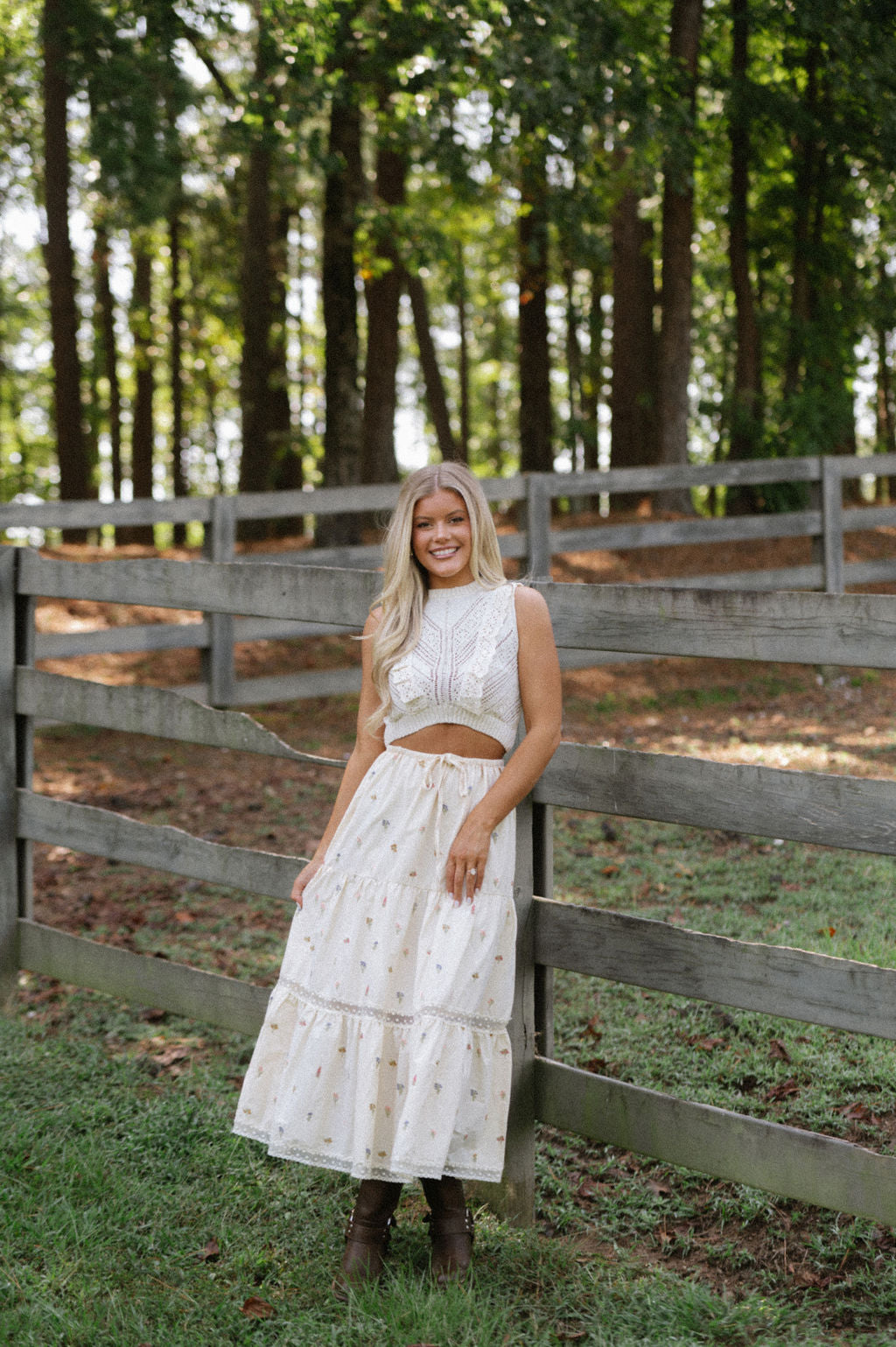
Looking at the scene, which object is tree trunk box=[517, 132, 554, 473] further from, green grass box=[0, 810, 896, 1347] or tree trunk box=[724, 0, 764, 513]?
green grass box=[0, 810, 896, 1347]

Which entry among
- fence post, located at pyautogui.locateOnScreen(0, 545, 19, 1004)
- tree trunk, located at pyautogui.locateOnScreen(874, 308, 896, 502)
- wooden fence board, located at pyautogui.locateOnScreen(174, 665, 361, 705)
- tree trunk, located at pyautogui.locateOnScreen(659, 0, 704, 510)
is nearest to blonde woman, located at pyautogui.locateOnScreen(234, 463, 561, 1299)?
fence post, located at pyautogui.locateOnScreen(0, 545, 19, 1004)

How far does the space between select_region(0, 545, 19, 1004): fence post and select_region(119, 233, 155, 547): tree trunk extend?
1772 centimetres

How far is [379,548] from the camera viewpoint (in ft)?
29.3

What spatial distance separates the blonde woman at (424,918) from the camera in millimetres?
3064

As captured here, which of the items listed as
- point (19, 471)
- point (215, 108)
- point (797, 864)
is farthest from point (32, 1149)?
point (19, 471)

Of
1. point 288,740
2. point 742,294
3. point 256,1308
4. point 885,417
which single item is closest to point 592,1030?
point 256,1308

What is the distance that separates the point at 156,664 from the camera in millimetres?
10953

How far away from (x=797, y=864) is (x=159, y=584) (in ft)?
10.7

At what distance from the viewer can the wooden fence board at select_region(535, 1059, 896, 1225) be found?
292cm

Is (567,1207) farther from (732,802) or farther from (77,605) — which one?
(77,605)

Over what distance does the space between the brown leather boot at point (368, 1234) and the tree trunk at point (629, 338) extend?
14.5 m

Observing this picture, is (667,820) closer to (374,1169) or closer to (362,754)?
(362,754)

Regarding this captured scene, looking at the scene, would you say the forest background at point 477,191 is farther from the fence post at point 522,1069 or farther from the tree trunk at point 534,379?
the fence post at point 522,1069

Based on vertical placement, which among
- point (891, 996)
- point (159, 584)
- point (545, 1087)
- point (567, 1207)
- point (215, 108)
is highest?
point (215, 108)
